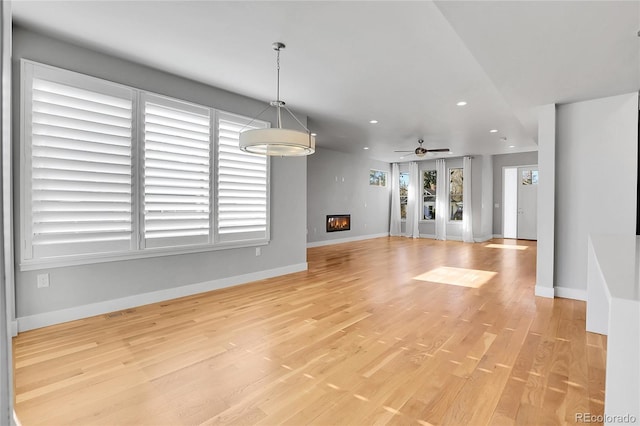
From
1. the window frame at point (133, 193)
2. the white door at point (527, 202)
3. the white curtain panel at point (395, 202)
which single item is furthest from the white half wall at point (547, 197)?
the white curtain panel at point (395, 202)

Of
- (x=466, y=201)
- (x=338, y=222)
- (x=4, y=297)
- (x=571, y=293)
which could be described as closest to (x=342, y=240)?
(x=338, y=222)

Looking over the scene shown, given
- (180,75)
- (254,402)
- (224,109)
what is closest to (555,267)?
(254,402)

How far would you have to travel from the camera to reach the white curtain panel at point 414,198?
11500mm

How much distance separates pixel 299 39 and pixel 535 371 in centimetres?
338

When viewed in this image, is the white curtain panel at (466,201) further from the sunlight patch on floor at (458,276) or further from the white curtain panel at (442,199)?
the sunlight patch on floor at (458,276)

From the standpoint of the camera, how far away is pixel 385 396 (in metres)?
2.04

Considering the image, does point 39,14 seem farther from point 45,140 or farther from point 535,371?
point 535,371

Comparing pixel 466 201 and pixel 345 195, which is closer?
pixel 345 195

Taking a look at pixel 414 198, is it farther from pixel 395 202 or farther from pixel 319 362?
pixel 319 362

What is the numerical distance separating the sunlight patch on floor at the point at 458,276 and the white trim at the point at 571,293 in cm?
94

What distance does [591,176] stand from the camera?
404 cm

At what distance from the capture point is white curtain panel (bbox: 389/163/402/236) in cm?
1202

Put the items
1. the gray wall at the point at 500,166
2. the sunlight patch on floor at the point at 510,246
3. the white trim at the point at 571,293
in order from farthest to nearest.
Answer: the gray wall at the point at 500,166 → the sunlight patch on floor at the point at 510,246 → the white trim at the point at 571,293

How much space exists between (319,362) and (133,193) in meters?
2.79
